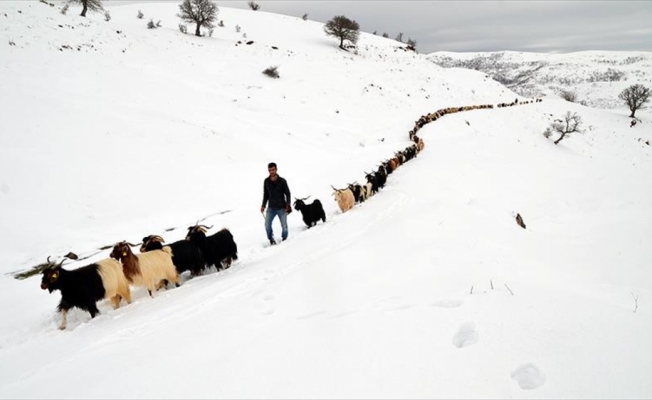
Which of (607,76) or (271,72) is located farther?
(607,76)

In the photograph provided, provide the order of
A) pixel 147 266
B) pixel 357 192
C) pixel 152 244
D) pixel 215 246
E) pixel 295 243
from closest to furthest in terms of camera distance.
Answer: pixel 147 266
pixel 152 244
pixel 215 246
pixel 295 243
pixel 357 192

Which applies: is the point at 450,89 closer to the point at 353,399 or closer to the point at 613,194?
the point at 613,194

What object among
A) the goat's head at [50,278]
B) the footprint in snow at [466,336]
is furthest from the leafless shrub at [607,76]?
the goat's head at [50,278]

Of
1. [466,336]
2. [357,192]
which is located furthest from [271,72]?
[466,336]

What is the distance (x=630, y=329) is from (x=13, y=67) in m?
20.3

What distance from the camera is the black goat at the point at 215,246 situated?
631 cm

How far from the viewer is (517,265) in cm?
472

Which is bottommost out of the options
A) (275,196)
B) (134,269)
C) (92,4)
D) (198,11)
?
(134,269)

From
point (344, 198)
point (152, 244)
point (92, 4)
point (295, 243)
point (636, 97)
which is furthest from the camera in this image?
point (636, 97)

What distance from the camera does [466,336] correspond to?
2.76m

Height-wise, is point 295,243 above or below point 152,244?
below

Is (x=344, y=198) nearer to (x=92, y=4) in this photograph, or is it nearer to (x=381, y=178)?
(x=381, y=178)

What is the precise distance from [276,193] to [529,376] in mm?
6074

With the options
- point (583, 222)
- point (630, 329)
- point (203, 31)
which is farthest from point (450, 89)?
point (630, 329)
